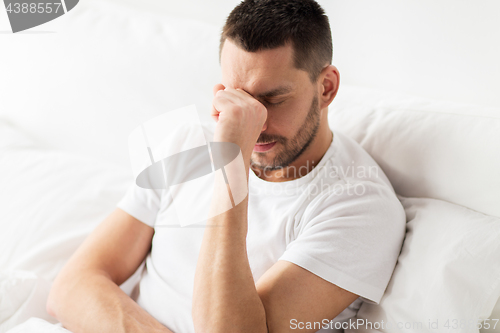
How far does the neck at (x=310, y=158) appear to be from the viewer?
40.1 inches

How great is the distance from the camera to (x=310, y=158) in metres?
1.03

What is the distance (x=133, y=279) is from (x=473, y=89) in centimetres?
112

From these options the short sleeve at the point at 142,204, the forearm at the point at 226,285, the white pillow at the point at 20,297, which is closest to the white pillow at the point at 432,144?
the forearm at the point at 226,285

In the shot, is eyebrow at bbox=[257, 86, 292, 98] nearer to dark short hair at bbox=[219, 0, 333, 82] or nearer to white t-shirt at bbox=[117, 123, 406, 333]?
dark short hair at bbox=[219, 0, 333, 82]

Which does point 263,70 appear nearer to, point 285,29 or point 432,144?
point 285,29

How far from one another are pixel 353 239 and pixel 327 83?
0.42 metres

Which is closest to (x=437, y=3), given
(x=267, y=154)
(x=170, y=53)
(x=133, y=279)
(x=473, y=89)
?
(x=473, y=89)

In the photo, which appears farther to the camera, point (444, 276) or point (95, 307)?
point (95, 307)

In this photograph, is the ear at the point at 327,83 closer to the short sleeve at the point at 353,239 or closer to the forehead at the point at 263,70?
the forehead at the point at 263,70

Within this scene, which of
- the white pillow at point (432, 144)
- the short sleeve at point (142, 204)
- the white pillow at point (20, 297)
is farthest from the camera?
the short sleeve at point (142, 204)

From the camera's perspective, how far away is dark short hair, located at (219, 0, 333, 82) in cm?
91

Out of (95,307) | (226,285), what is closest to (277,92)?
(226,285)

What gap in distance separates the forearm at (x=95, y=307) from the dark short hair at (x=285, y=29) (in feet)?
2.21

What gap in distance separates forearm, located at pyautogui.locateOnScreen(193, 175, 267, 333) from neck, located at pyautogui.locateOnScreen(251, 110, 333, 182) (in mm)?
260
